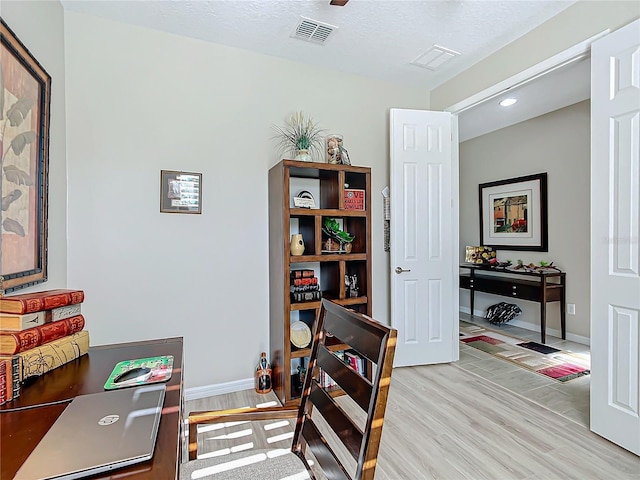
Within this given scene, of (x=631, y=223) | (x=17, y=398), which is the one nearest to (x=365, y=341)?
(x=17, y=398)

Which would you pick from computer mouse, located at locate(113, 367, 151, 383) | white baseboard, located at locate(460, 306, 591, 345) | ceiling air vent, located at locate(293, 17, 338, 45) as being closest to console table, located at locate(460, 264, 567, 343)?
white baseboard, located at locate(460, 306, 591, 345)

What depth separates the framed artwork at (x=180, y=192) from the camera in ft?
7.87

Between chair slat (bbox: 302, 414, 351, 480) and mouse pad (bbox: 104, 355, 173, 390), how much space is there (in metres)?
0.52

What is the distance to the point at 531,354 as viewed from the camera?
3426mm

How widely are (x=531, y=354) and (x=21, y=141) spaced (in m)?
4.29

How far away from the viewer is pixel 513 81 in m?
2.58

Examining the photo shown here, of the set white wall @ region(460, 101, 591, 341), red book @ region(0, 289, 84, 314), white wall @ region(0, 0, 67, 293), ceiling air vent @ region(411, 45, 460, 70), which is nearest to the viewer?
red book @ region(0, 289, 84, 314)

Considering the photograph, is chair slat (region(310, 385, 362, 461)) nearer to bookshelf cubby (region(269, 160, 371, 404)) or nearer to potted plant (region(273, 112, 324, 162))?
bookshelf cubby (region(269, 160, 371, 404))

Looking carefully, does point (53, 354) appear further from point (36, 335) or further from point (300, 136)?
point (300, 136)

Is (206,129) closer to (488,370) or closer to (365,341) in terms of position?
(365,341)

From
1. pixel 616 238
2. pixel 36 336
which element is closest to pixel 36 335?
pixel 36 336

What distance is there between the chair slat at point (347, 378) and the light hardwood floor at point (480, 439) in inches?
37.8

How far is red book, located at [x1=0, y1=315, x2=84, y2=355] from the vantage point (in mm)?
1047

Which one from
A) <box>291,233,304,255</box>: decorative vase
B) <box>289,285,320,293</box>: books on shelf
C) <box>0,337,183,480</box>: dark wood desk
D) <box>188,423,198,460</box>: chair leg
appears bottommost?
<box>188,423,198,460</box>: chair leg
